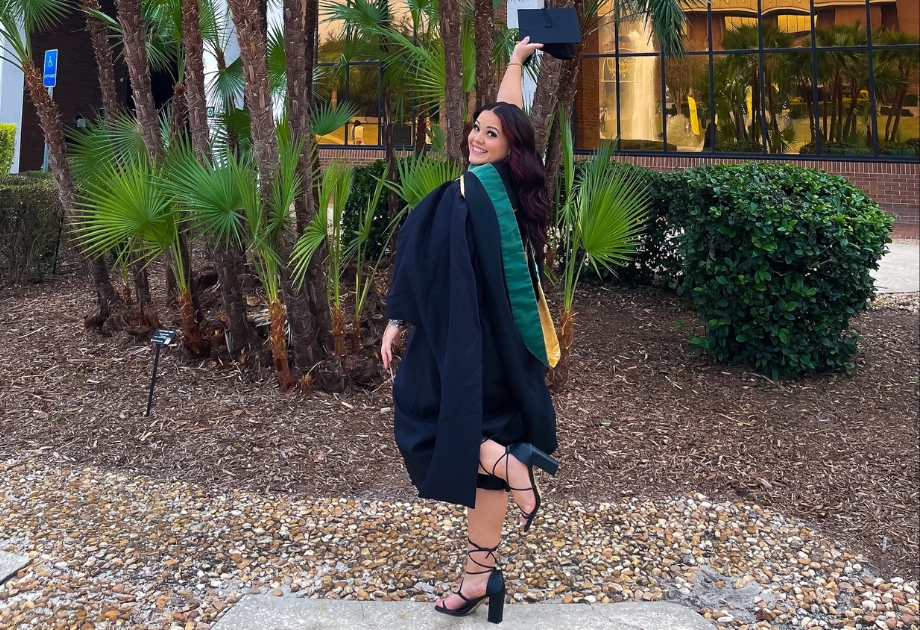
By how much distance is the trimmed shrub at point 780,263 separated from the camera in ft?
16.4

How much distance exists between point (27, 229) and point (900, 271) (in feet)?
31.4

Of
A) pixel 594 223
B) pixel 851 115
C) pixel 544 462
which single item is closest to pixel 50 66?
pixel 594 223

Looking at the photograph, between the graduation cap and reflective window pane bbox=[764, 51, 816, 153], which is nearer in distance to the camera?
the graduation cap

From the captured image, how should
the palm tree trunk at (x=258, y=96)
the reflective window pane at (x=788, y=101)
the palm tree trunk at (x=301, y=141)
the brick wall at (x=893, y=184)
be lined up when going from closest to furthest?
the palm tree trunk at (x=258, y=96) < the palm tree trunk at (x=301, y=141) < the brick wall at (x=893, y=184) < the reflective window pane at (x=788, y=101)

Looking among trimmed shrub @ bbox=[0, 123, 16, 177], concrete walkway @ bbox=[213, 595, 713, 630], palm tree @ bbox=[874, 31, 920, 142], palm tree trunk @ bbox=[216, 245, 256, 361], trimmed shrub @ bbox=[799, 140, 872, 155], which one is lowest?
concrete walkway @ bbox=[213, 595, 713, 630]

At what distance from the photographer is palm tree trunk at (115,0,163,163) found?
16.7ft

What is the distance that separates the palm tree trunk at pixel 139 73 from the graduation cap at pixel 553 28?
122 inches

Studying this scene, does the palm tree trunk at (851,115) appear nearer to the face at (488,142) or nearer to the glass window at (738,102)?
the glass window at (738,102)

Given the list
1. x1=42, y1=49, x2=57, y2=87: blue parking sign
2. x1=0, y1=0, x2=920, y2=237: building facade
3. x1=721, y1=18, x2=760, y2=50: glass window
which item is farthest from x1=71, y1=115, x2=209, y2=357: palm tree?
x1=721, y1=18, x2=760, y2=50: glass window

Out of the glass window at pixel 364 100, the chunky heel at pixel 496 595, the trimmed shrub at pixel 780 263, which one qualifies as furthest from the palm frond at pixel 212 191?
the glass window at pixel 364 100

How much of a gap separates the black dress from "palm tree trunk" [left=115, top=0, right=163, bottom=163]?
3.19m

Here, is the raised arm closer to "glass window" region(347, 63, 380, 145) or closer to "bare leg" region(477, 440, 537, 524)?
"bare leg" region(477, 440, 537, 524)

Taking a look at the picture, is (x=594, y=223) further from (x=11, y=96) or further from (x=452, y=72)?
(x=11, y=96)

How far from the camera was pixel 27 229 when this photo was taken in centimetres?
757
